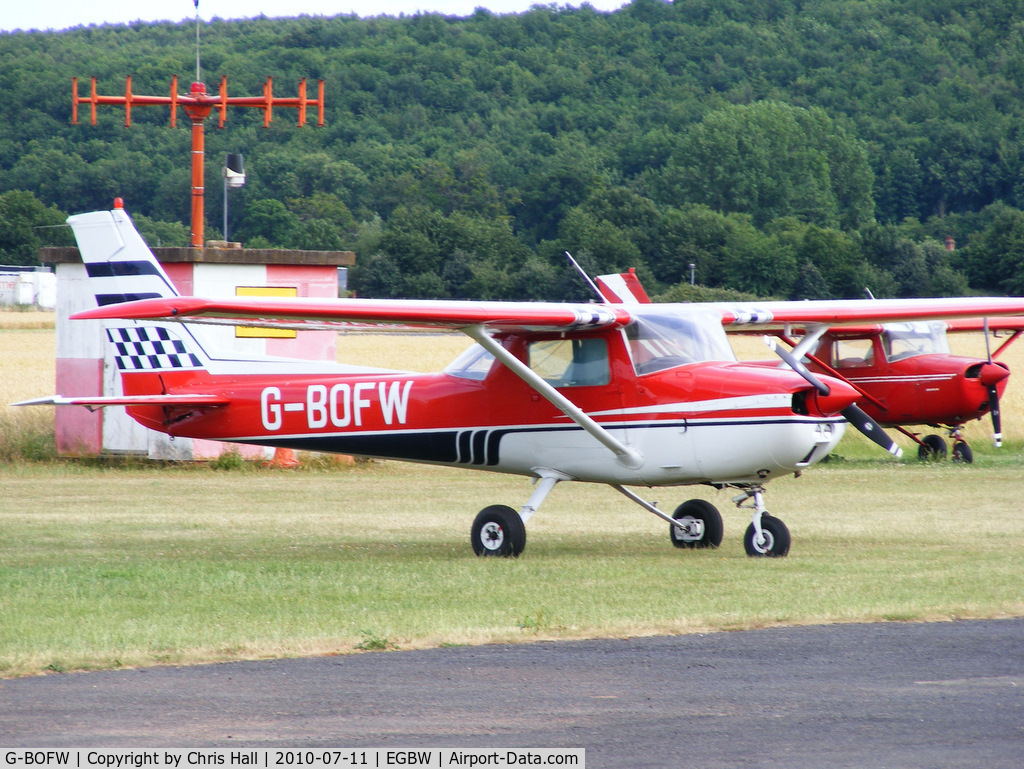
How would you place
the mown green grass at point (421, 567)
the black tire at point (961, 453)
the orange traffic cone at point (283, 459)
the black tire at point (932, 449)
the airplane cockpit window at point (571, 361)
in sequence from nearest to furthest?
the mown green grass at point (421, 567) → the airplane cockpit window at point (571, 361) → the orange traffic cone at point (283, 459) → the black tire at point (961, 453) → the black tire at point (932, 449)

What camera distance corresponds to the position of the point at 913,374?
21.0 meters

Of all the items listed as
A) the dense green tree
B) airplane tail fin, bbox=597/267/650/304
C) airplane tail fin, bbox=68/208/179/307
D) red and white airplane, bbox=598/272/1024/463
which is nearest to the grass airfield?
red and white airplane, bbox=598/272/1024/463

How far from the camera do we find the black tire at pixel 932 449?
21766 mm

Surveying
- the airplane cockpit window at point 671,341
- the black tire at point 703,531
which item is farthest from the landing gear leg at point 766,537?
the airplane cockpit window at point 671,341

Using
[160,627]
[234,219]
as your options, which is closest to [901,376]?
[160,627]

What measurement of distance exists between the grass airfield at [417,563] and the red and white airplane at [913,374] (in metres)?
1.82

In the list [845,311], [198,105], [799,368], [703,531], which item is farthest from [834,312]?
[198,105]

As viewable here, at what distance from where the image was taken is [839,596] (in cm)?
875

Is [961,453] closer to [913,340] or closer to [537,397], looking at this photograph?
[913,340]

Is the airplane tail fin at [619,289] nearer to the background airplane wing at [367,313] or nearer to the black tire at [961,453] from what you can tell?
the black tire at [961,453]

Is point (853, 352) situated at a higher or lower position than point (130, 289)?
lower

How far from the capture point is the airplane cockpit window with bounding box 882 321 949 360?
837 inches

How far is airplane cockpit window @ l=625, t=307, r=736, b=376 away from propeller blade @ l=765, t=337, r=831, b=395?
47 cm
